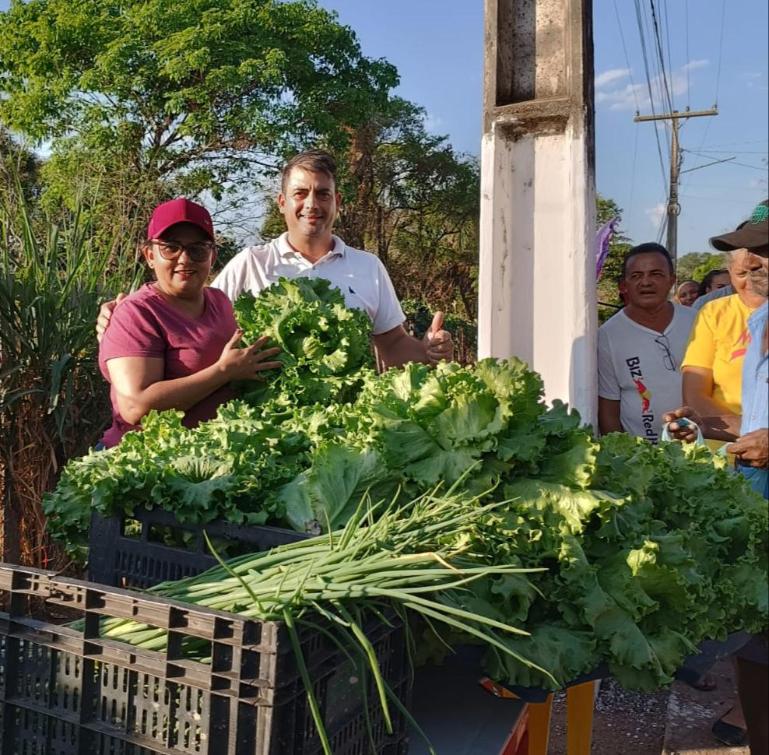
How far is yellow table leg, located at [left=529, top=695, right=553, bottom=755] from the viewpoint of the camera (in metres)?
2.63

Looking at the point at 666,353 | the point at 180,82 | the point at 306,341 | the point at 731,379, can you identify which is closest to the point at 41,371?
the point at 306,341

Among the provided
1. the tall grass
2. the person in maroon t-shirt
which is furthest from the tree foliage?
the person in maroon t-shirt

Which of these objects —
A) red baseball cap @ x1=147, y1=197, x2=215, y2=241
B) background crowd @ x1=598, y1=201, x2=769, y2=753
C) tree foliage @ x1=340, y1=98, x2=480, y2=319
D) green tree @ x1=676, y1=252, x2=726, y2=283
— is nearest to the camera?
background crowd @ x1=598, y1=201, x2=769, y2=753

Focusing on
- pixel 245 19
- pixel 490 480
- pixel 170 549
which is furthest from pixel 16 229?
pixel 245 19

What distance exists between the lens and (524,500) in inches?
75.3

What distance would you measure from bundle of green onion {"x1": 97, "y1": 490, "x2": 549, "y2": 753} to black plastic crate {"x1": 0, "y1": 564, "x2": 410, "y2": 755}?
0.16 feet

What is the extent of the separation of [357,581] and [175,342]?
1.64 m

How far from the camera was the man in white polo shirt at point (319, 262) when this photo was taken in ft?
12.0

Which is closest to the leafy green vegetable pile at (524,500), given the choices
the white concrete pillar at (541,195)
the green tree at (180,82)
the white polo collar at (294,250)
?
the white polo collar at (294,250)

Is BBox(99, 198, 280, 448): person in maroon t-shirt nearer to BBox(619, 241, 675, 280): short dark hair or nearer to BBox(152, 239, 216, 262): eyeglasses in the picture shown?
BBox(152, 239, 216, 262): eyeglasses

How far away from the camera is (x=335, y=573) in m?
1.52

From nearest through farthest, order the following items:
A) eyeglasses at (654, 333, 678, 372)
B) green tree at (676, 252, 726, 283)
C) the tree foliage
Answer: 1. green tree at (676, 252, 726, 283)
2. eyeglasses at (654, 333, 678, 372)
3. the tree foliage

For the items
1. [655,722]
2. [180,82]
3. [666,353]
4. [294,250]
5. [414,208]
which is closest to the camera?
[666,353]

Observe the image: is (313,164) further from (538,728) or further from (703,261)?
(538,728)
